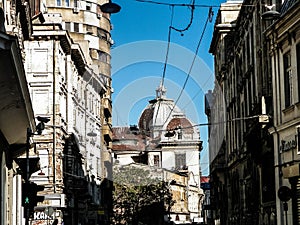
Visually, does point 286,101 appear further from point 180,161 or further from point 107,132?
point 180,161

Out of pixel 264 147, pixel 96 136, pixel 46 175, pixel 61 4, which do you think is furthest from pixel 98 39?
pixel 264 147

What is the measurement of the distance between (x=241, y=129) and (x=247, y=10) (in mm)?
6989

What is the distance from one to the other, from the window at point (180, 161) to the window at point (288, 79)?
81.3 meters

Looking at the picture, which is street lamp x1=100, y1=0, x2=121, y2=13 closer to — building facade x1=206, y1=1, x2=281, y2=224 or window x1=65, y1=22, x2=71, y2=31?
building facade x1=206, y1=1, x2=281, y2=224

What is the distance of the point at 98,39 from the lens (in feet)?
250

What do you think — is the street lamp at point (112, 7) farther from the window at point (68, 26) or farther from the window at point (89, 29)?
the window at point (89, 29)

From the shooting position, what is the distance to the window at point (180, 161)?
358 ft

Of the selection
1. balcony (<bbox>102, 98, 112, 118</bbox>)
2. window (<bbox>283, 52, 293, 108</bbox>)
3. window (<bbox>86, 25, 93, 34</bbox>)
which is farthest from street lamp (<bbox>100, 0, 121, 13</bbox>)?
window (<bbox>86, 25, 93, 34</bbox>)

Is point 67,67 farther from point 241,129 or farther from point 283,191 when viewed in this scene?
point 283,191

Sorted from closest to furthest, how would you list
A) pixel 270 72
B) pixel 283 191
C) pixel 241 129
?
pixel 283 191 < pixel 270 72 < pixel 241 129

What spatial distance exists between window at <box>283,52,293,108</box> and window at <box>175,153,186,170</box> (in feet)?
267

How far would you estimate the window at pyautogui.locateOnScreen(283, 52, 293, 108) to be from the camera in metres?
26.4

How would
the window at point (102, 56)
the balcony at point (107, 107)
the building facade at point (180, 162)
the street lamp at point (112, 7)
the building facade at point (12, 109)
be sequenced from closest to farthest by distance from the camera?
the building facade at point (12, 109) < the street lamp at point (112, 7) < the balcony at point (107, 107) < the window at point (102, 56) < the building facade at point (180, 162)

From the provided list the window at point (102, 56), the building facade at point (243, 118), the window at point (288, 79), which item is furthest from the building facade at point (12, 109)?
the window at point (102, 56)
